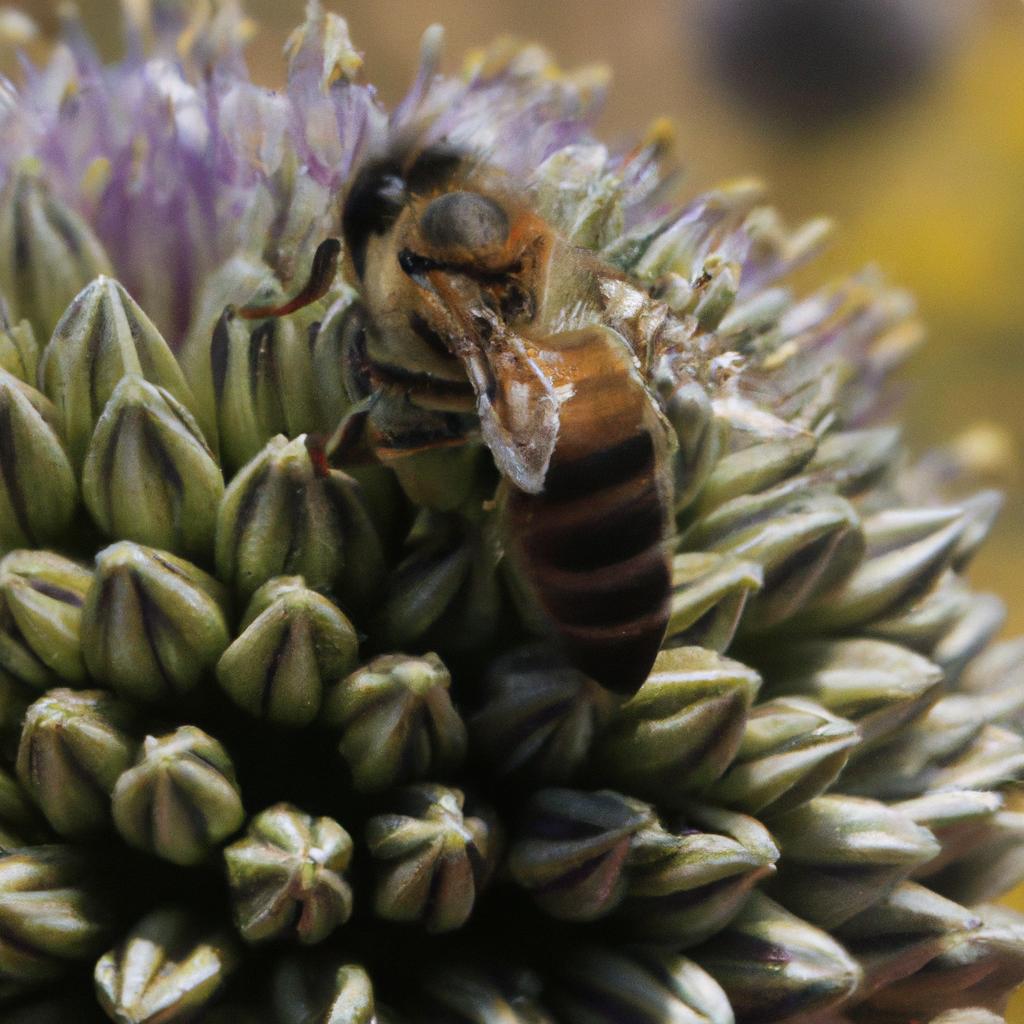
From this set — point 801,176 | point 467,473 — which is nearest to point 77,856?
point 467,473

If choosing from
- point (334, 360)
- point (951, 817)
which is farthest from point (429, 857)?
point (951, 817)

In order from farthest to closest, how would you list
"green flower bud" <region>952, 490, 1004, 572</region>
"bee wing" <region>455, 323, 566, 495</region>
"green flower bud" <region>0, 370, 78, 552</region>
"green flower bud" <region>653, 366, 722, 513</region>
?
1. "green flower bud" <region>952, 490, 1004, 572</region>
2. "green flower bud" <region>653, 366, 722, 513</region>
3. "green flower bud" <region>0, 370, 78, 552</region>
4. "bee wing" <region>455, 323, 566, 495</region>

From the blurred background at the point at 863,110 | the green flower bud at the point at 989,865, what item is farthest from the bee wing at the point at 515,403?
the blurred background at the point at 863,110

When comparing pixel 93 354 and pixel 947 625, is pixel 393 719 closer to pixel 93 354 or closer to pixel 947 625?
pixel 93 354

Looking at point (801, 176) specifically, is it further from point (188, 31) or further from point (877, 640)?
point (877, 640)

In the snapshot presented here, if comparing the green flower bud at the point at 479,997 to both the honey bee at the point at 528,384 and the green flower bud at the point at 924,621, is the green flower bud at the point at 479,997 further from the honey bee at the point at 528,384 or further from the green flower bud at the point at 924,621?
the green flower bud at the point at 924,621

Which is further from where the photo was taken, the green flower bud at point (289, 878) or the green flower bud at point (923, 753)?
the green flower bud at point (923, 753)

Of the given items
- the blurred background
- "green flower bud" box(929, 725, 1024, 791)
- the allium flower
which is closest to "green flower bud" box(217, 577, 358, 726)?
the allium flower

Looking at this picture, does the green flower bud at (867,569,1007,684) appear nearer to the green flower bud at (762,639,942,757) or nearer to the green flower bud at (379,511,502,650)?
the green flower bud at (762,639,942,757)
